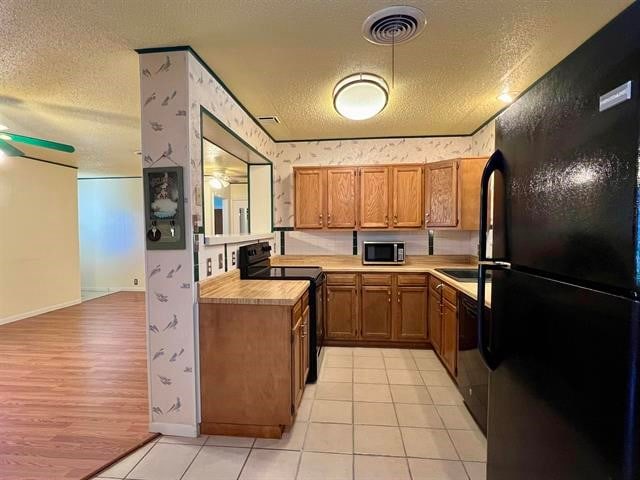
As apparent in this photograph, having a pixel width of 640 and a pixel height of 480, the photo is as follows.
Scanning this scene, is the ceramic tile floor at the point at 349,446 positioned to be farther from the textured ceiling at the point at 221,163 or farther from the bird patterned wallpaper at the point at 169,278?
the textured ceiling at the point at 221,163

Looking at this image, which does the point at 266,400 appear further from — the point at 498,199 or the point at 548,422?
the point at 498,199

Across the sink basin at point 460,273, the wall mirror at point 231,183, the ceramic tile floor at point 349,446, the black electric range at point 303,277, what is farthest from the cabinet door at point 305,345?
the sink basin at point 460,273

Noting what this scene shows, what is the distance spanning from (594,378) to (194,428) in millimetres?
2208

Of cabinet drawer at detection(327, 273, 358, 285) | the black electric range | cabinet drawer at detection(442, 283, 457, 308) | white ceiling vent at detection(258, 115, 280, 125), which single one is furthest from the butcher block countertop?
white ceiling vent at detection(258, 115, 280, 125)

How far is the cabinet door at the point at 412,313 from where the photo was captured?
365 cm

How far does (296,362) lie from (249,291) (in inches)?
23.3

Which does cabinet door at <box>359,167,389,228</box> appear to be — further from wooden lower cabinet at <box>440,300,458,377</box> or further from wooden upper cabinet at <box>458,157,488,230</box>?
wooden lower cabinet at <box>440,300,458,377</box>

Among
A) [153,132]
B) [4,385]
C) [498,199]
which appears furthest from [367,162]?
[4,385]

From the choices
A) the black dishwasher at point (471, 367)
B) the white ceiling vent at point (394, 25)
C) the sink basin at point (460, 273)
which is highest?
the white ceiling vent at point (394, 25)

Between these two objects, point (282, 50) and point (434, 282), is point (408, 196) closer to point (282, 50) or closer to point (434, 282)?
point (434, 282)

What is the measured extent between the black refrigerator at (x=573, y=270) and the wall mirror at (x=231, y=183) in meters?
A: 1.91

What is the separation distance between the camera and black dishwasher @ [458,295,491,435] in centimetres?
215

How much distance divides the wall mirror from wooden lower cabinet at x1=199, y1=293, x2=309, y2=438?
0.62m

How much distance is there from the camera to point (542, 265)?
1011mm
